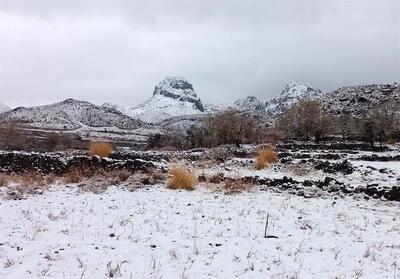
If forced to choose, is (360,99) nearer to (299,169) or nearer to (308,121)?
(308,121)

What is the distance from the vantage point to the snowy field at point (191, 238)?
6.61m

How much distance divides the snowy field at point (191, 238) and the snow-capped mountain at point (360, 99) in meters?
92.8

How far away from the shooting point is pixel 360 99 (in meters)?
113

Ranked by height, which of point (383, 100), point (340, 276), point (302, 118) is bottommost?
point (340, 276)

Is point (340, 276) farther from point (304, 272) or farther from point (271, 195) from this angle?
point (271, 195)

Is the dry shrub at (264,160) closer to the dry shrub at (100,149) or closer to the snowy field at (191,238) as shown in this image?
the dry shrub at (100,149)

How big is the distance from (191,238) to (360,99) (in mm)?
113136

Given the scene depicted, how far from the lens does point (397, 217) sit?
11.1 metres

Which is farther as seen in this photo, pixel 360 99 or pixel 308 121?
pixel 360 99

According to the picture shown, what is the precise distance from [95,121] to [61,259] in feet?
593

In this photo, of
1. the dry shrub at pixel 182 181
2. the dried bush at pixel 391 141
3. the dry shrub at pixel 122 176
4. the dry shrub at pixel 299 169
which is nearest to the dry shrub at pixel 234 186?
the dry shrub at pixel 182 181

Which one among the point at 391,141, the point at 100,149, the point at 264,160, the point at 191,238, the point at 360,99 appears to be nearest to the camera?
the point at 191,238

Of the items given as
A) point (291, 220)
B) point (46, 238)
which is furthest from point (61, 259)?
point (291, 220)

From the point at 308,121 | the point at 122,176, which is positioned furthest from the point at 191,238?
the point at 308,121
